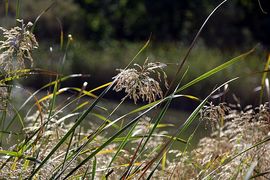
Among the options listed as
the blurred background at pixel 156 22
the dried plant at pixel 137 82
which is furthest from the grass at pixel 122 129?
the blurred background at pixel 156 22

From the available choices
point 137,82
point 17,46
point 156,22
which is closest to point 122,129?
point 137,82

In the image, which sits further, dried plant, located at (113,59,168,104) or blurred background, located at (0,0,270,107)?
blurred background, located at (0,0,270,107)

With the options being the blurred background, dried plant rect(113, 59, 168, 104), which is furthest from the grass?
the blurred background

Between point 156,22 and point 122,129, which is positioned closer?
point 122,129

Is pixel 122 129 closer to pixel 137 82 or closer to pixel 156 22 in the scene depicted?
pixel 137 82

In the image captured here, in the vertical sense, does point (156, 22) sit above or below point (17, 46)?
below

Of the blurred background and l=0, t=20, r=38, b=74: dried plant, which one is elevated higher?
l=0, t=20, r=38, b=74: dried plant

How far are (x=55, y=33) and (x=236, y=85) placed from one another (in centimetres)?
450

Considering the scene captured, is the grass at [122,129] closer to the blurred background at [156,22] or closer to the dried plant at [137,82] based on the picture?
the dried plant at [137,82]

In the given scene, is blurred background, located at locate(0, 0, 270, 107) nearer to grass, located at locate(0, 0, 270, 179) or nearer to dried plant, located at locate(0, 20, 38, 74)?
grass, located at locate(0, 0, 270, 179)

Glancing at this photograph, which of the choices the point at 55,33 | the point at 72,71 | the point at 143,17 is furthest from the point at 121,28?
the point at 72,71

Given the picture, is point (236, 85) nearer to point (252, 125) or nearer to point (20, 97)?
point (20, 97)

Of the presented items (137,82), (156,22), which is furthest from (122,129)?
(156,22)

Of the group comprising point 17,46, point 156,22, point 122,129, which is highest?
point 17,46
